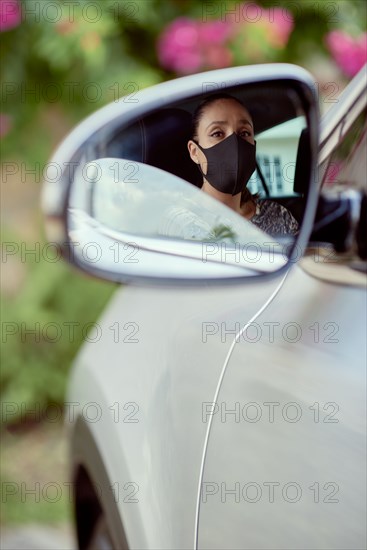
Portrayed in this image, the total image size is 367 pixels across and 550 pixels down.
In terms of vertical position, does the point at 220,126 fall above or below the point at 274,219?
above

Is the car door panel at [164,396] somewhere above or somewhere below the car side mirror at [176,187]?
below

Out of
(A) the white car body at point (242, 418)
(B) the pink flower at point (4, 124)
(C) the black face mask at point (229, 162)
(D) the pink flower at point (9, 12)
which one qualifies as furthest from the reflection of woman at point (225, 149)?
(B) the pink flower at point (4, 124)

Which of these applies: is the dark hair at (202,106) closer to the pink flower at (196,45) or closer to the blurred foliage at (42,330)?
the pink flower at (196,45)

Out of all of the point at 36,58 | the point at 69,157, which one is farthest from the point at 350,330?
the point at 36,58

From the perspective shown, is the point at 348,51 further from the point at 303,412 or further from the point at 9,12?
the point at 303,412

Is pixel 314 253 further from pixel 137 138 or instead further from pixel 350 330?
pixel 137 138

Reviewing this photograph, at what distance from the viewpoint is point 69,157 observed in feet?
4.45

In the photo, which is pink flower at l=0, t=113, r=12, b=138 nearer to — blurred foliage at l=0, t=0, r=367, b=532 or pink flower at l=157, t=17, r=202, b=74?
blurred foliage at l=0, t=0, r=367, b=532

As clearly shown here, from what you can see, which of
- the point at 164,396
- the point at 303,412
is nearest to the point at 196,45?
the point at 164,396

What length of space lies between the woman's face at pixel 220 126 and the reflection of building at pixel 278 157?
29 mm

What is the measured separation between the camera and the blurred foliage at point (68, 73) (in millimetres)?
3977

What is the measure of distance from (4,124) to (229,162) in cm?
319

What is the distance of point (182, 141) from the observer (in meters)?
1.32

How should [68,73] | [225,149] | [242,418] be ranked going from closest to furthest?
[225,149] < [242,418] < [68,73]
